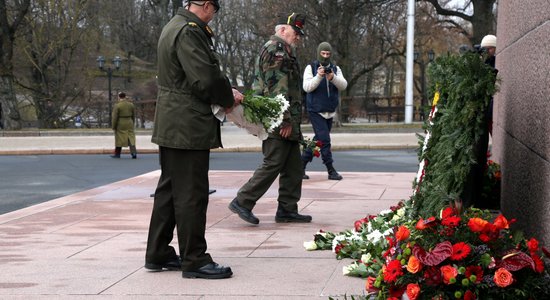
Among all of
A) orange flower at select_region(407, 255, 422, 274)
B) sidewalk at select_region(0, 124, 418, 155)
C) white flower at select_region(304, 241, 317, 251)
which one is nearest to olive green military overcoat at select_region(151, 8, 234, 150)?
white flower at select_region(304, 241, 317, 251)

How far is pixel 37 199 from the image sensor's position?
11562 mm

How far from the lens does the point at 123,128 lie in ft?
67.3

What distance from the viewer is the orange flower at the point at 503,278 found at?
421cm

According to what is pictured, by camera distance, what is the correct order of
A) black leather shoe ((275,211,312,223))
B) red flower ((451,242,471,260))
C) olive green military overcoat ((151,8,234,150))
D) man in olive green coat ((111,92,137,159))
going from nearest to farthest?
1. red flower ((451,242,471,260))
2. olive green military overcoat ((151,8,234,150))
3. black leather shoe ((275,211,312,223))
4. man in olive green coat ((111,92,137,159))

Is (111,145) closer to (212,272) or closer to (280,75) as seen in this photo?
(280,75)

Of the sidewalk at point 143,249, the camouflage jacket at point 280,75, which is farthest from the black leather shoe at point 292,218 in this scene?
the camouflage jacket at point 280,75

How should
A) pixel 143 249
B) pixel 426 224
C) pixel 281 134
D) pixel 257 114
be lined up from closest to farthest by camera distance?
pixel 426 224, pixel 257 114, pixel 143 249, pixel 281 134

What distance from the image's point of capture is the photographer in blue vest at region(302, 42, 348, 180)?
11648 mm

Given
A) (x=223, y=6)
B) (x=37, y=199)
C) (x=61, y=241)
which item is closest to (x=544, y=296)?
(x=61, y=241)

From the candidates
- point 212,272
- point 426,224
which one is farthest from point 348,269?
point 426,224

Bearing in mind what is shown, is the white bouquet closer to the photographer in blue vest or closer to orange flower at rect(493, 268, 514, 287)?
orange flower at rect(493, 268, 514, 287)

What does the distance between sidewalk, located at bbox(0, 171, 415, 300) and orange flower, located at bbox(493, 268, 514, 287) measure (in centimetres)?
113

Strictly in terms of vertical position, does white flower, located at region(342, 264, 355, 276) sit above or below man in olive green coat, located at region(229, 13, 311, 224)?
below

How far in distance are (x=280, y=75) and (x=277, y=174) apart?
891 mm
